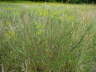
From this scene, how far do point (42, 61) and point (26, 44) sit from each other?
29cm

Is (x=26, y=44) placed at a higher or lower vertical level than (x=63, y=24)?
lower

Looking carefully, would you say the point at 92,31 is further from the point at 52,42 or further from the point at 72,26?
the point at 52,42

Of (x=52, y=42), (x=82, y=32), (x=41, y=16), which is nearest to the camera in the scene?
(x=52, y=42)

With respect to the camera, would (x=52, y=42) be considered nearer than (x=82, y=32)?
Yes

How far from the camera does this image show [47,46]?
2.75 meters

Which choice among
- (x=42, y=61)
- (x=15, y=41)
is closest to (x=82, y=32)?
(x=42, y=61)

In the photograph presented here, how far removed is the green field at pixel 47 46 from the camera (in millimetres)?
2740

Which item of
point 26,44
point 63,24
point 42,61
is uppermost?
point 63,24

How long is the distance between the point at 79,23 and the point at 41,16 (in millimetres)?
615

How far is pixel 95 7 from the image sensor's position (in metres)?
3.85

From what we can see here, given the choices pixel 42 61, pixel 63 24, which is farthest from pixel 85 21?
pixel 42 61

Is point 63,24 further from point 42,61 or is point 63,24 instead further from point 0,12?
point 0,12

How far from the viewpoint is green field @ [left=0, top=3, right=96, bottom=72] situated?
2740 mm

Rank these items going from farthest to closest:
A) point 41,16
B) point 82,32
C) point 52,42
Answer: point 41,16 → point 82,32 → point 52,42
